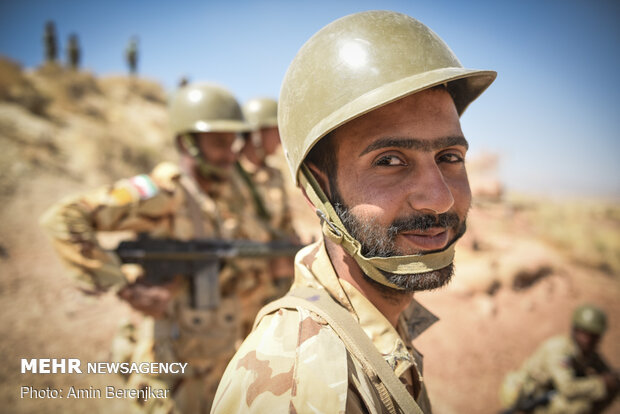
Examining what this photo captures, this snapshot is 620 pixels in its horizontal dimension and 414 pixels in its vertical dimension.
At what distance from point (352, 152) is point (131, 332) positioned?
119 inches

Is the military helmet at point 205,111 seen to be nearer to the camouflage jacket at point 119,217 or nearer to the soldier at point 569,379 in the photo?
the camouflage jacket at point 119,217

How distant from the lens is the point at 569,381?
15.5ft

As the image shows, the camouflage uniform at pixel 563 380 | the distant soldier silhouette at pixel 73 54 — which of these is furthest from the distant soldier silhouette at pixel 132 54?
the camouflage uniform at pixel 563 380

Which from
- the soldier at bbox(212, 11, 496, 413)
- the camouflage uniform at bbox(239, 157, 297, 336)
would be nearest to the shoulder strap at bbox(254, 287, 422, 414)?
the soldier at bbox(212, 11, 496, 413)

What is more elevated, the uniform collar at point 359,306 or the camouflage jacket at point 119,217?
the camouflage jacket at point 119,217

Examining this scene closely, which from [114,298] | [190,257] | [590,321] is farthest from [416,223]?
[114,298]

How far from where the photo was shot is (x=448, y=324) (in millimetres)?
7891

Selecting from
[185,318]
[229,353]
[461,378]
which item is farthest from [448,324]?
[185,318]

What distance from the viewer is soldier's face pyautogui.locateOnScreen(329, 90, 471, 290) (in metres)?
1.29

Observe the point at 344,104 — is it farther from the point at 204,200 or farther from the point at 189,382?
the point at 189,382

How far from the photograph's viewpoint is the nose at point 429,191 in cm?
126

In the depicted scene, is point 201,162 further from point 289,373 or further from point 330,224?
point 289,373

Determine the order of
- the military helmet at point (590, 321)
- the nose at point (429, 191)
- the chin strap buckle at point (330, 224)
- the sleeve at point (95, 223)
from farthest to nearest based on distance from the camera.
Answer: the military helmet at point (590, 321) → the sleeve at point (95, 223) → the chin strap buckle at point (330, 224) → the nose at point (429, 191)

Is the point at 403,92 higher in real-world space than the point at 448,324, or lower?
higher
